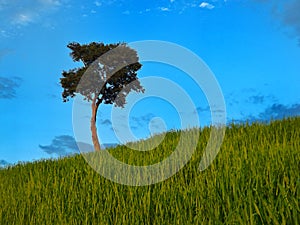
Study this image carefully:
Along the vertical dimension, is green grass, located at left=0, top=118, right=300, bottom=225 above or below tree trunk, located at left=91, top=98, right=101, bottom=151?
below

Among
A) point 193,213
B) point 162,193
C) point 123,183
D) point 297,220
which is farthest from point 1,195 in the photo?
point 297,220

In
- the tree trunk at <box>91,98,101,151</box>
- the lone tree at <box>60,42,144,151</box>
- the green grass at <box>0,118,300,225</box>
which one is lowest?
the green grass at <box>0,118,300,225</box>

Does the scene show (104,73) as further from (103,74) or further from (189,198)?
(189,198)

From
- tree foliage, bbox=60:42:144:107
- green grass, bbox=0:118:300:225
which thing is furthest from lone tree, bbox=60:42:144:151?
green grass, bbox=0:118:300:225

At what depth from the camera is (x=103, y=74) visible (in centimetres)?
2530

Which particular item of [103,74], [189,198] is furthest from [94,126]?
[189,198]

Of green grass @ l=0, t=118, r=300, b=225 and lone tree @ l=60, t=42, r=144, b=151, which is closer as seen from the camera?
green grass @ l=0, t=118, r=300, b=225

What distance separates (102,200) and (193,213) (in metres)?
1.75

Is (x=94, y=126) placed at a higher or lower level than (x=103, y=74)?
lower

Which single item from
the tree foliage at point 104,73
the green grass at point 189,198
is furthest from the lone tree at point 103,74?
the green grass at point 189,198

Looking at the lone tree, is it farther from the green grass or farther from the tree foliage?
the green grass

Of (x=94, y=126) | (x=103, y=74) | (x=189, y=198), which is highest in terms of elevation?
(x=103, y=74)

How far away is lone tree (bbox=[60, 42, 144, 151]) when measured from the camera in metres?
24.8

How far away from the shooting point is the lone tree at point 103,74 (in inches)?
977
